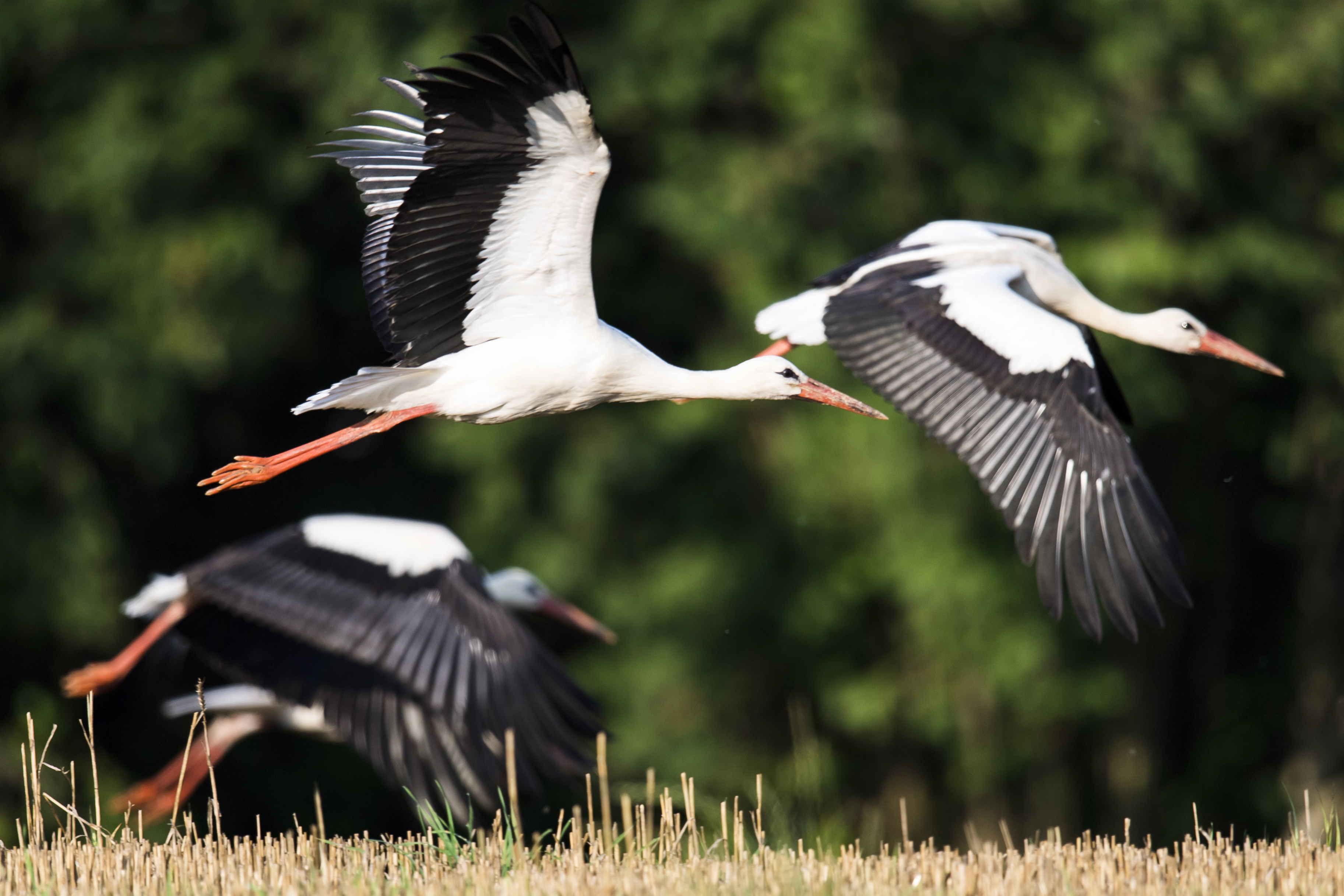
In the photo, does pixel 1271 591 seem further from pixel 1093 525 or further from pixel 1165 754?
pixel 1093 525

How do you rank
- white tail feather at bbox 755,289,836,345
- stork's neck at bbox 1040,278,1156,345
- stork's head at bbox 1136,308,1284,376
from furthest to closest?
1. stork's head at bbox 1136,308,1284,376
2. stork's neck at bbox 1040,278,1156,345
3. white tail feather at bbox 755,289,836,345

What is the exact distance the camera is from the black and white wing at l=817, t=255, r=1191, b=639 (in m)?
5.42

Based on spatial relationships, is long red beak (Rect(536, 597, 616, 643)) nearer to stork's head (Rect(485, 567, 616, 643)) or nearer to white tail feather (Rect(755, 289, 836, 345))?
stork's head (Rect(485, 567, 616, 643))

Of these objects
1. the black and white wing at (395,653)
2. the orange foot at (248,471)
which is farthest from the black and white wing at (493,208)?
the black and white wing at (395,653)

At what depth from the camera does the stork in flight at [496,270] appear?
4652 millimetres

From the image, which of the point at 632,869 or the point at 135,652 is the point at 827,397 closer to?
the point at 632,869

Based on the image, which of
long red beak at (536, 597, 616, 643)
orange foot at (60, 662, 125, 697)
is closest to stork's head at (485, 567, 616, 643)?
long red beak at (536, 597, 616, 643)

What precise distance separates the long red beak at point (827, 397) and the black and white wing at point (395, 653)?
4.69 ft

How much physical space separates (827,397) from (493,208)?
160 centimetres

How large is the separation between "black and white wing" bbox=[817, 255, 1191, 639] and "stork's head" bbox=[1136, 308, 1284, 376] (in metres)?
0.71

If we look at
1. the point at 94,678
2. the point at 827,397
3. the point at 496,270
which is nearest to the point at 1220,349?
the point at 827,397

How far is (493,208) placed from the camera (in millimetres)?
5020

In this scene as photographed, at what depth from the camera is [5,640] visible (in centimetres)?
1101

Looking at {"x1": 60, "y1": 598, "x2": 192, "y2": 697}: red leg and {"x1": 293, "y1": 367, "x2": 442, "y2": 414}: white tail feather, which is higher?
{"x1": 293, "y1": 367, "x2": 442, "y2": 414}: white tail feather
